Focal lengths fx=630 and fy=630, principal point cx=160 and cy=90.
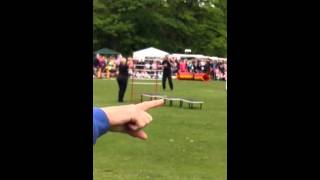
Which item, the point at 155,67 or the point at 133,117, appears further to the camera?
the point at 155,67

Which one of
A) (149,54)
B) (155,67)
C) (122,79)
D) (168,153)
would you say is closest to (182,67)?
(155,67)

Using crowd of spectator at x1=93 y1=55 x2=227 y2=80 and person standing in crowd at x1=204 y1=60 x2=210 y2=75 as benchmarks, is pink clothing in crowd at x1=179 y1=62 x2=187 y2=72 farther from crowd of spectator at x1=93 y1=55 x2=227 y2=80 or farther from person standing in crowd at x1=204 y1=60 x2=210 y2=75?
person standing in crowd at x1=204 y1=60 x2=210 y2=75

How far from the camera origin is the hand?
81.1 inches

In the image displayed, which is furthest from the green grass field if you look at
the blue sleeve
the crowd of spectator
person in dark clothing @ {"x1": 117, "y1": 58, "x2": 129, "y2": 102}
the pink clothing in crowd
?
the pink clothing in crowd

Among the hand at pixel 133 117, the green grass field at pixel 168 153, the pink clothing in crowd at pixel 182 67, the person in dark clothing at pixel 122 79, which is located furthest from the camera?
the pink clothing in crowd at pixel 182 67

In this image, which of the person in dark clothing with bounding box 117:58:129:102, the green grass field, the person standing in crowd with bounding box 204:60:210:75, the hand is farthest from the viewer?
the person standing in crowd with bounding box 204:60:210:75

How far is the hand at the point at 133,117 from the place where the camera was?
6.76ft

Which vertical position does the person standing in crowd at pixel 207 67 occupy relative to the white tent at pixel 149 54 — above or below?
below

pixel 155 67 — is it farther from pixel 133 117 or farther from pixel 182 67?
pixel 133 117

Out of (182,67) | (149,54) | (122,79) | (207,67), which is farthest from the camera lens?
(207,67)

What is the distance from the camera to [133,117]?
2064 mm

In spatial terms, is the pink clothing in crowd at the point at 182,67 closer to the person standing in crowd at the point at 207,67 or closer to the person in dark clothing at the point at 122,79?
the person standing in crowd at the point at 207,67

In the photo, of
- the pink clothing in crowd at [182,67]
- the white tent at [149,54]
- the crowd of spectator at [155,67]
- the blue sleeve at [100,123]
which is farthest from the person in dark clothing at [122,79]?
the pink clothing in crowd at [182,67]
